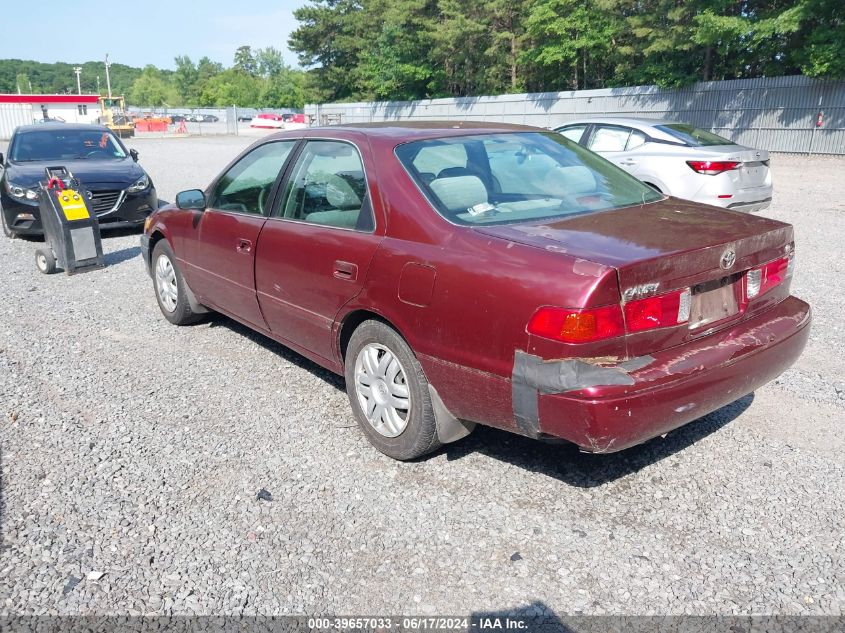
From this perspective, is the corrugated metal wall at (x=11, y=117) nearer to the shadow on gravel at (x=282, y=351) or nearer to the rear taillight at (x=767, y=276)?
the shadow on gravel at (x=282, y=351)

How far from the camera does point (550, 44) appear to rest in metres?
38.4

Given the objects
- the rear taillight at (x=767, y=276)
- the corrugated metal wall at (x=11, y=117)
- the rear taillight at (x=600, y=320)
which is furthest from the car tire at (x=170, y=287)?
the corrugated metal wall at (x=11, y=117)

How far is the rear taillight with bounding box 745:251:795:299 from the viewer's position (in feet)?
11.1

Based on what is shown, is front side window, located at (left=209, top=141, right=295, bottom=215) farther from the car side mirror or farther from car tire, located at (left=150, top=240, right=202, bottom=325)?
car tire, located at (left=150, top=240, right=202, bottom=325)

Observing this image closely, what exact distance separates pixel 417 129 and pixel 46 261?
5.83 metres

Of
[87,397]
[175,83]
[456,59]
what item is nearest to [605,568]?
[87,397]

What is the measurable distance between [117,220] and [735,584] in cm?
950

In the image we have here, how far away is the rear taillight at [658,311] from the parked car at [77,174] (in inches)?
331

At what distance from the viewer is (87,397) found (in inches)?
182

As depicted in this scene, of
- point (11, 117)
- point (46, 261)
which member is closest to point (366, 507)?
point (46, 261)

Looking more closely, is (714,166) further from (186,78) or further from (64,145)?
(186,78)

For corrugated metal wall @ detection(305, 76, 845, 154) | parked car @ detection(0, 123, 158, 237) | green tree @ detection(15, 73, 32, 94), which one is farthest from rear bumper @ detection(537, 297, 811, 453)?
green tree @ detection(15, 73, 32, 94)

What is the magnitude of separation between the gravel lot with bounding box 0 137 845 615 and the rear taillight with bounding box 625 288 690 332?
904 mm

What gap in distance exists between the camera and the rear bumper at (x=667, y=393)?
9.19 ft
